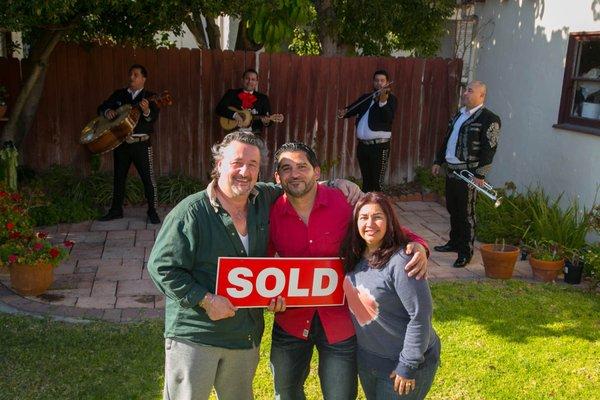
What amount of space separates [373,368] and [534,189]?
6123mm

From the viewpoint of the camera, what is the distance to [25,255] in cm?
521

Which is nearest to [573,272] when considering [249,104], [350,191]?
[350,191]

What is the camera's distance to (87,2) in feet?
19.5

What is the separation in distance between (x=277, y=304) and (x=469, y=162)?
3940 millimetres

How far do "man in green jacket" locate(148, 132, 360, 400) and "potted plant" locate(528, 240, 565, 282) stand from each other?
4.14 meters

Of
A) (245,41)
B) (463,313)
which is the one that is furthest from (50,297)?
(245,41)

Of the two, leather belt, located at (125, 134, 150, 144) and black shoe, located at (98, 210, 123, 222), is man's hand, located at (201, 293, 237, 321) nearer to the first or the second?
leather belt, located at (125, 134, 150, 144)

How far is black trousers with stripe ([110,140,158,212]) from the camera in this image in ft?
24.6

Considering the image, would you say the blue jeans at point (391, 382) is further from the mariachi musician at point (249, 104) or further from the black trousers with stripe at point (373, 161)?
the mariachi musician at point (249, 104)

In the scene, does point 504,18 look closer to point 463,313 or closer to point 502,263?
point 502,263

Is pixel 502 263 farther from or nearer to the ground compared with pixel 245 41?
nearer to the ground

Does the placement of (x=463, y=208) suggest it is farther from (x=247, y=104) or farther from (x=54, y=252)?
(x=54, y=252)

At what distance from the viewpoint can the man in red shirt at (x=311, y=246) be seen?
2.93 metres

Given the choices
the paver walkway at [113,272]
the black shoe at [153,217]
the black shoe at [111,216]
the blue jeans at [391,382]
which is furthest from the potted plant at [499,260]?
the black shoe at [111,216]
